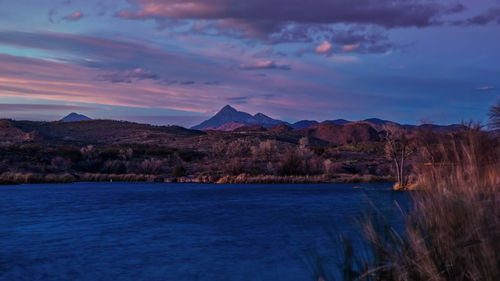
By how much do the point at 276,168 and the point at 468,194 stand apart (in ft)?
130

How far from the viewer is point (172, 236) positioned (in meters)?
14.2

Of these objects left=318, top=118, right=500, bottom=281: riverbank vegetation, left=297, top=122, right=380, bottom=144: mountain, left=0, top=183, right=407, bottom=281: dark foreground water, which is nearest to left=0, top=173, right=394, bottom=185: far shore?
left=0, top=183, right=407, bottom=281: dark foreground water

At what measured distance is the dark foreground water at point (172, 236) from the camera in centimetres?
991

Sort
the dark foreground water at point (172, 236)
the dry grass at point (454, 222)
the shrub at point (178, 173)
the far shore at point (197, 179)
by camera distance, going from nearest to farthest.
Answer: the dry grass at point (454, 222) < the dark foreground water at point (172, 236) < the far shore at point (197, 179) < the shrub at point (178, 173)

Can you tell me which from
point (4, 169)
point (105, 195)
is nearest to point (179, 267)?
point (105, 195)

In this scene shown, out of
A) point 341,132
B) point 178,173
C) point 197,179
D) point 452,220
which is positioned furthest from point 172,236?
point 341,132

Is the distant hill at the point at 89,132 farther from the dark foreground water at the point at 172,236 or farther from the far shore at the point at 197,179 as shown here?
the dark foreground water at the point at 172,236

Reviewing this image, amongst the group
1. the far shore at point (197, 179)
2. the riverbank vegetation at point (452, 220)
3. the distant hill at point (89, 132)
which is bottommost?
the far shore at point (197, 179)

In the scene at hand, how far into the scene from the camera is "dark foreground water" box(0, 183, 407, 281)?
390 inches

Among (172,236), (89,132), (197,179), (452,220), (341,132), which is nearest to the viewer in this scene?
(452,220)

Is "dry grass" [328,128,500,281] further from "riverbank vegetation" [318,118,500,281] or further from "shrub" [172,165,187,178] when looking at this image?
"shrub" [172,165,187,178]

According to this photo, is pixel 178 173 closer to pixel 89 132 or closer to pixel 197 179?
pixel 197 179

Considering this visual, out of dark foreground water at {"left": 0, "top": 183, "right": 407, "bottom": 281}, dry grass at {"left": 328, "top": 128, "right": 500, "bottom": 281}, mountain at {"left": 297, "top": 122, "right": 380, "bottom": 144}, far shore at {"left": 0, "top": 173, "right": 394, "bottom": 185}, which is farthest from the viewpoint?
mountain at {"left": 297, "top": 122, "right": 380, "bottom": 144}

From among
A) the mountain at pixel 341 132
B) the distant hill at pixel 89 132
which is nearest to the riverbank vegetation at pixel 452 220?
the distant hill at pixel 89 132
